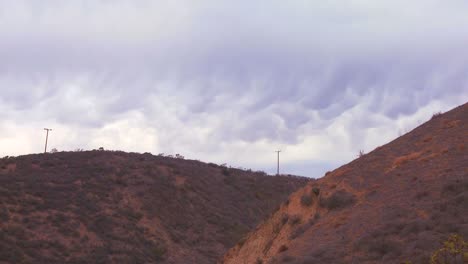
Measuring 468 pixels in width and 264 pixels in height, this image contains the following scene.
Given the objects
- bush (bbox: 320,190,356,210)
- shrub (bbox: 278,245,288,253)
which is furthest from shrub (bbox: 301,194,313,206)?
shrub (bbox: 278,245,288,253)

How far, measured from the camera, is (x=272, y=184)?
2557 inches

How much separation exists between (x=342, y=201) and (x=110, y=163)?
3860cm

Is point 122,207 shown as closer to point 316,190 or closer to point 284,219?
point 284,219

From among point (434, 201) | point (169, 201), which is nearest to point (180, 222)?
point (169, 201)

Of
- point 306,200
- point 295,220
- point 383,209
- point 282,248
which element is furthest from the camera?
point 306,200

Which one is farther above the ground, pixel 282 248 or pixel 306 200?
pixel 306 200

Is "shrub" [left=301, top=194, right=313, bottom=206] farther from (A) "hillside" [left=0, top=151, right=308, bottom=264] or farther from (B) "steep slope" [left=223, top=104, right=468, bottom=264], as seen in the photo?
(A) "hillside" [left=0, top=151, right=308, bottom=264]

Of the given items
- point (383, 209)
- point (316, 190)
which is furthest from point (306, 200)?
point (383, 209)

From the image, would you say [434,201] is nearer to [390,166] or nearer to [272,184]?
[390,166]

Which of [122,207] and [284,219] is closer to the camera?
[284,219]

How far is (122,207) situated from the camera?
47.0m

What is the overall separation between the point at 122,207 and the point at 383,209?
105 feet

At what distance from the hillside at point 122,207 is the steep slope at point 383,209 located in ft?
54.6

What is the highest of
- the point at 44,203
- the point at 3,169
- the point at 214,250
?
the point at 3,169
